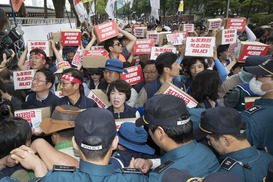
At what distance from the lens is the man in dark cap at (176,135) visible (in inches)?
62.9

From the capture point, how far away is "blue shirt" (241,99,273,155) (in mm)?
2105

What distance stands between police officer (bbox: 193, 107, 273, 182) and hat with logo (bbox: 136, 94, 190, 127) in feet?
0.99

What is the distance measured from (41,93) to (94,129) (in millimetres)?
2598

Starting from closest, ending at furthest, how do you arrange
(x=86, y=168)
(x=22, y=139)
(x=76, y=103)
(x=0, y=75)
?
(x=86, y=168)
(x=22, y=139)
(x=76, y=103)
(x=0, y=75)

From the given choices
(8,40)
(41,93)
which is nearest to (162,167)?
(41,93)

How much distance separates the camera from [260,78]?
238 cm

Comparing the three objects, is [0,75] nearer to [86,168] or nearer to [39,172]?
[39,172]

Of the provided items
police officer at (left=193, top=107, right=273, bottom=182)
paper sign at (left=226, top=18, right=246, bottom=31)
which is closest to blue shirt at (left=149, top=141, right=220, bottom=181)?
police officer at (left=193, top=107, right=273, bottom=182)

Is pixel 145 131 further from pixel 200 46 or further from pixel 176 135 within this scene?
pixel 200 46

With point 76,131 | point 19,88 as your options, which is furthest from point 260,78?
point 19,88

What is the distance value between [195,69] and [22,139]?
296 cm

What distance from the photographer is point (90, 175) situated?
1.32 meters

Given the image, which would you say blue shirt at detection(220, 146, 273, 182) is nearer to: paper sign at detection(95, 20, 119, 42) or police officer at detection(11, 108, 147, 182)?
police officer at detection(11, 108, 147, 182)

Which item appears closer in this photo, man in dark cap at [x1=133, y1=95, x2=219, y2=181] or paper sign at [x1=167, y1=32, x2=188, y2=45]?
man in dark cap at [x1=133, y1=95, x2=219, y2=181]
